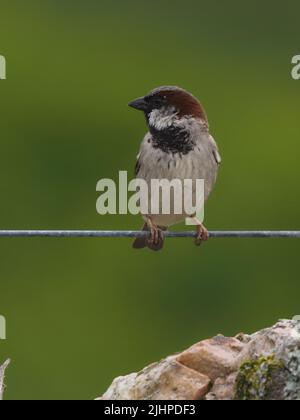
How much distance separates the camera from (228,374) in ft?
7.00

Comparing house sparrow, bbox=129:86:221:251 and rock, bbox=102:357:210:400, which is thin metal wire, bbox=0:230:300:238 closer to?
rock, bbox=102:357:210:400

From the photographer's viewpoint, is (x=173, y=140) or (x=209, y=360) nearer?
(x=209, y=360)

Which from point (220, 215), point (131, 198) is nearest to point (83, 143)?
point (220, 215)

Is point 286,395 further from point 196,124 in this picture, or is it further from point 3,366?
point 196,124

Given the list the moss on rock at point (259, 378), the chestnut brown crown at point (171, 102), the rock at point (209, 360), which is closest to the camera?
the moss on rock at point (259, 378)

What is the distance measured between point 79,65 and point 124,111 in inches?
38.6

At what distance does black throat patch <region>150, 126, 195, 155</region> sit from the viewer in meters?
3.82

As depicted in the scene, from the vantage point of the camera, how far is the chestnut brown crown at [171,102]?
376 centimetres

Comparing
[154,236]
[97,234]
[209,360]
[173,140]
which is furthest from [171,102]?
[209,360]

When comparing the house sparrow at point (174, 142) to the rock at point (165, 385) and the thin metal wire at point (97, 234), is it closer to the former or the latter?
the thin metal wire at point (97, 234)

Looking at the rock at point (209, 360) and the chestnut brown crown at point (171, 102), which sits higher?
the chestnut brown crown at point (171, 102)

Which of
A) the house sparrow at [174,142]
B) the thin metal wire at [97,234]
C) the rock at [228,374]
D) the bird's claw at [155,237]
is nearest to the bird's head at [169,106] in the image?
the house sparrow at [174,142]

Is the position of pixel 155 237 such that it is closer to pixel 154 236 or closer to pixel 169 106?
pixel 154 236
